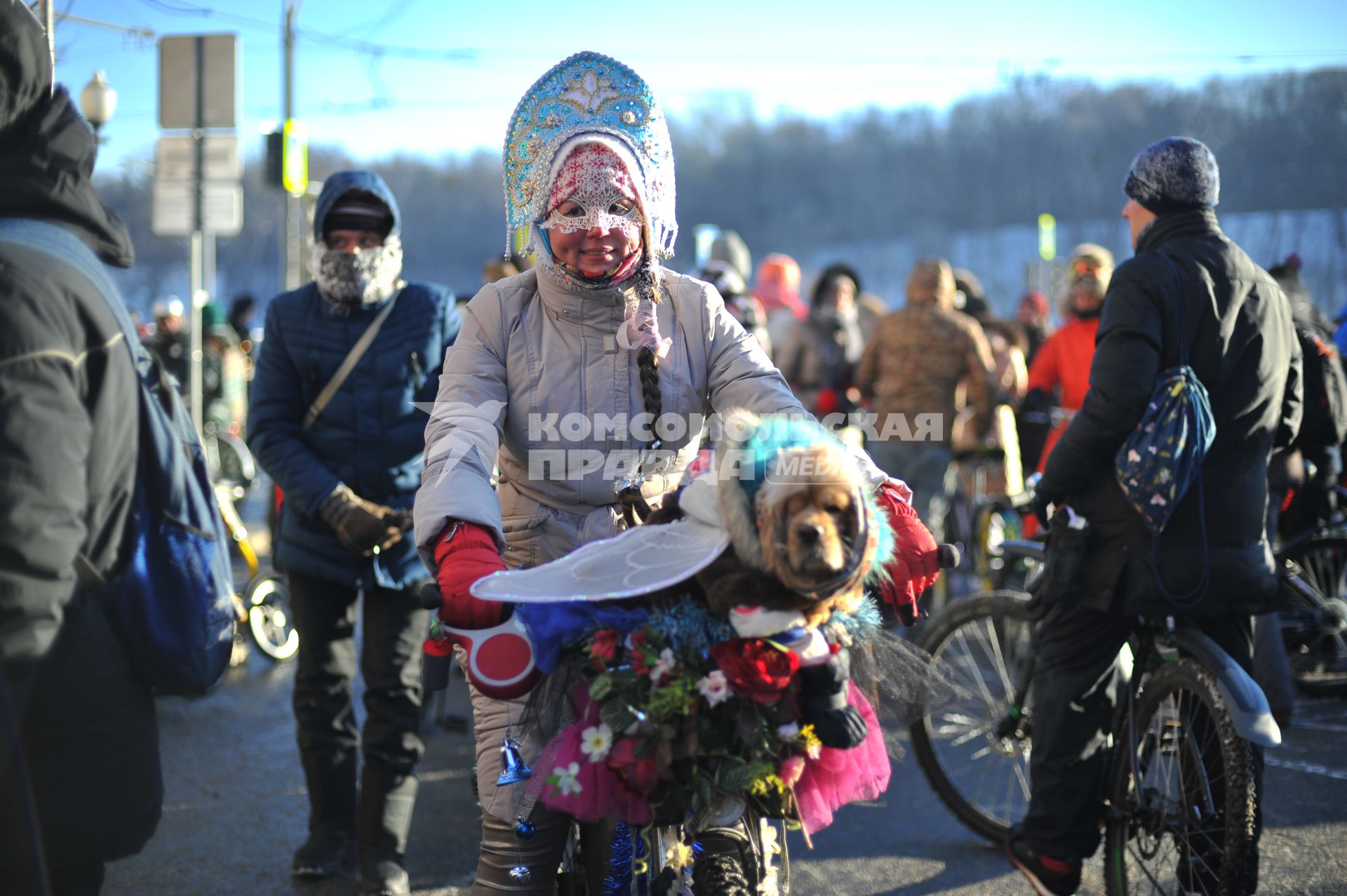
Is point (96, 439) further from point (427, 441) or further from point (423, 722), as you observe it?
point (423, 722)

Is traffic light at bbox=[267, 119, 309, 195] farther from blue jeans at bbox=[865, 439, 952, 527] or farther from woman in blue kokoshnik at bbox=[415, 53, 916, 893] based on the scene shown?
woman in blue kokoshnik at bbox=[415, 53, 916, 893]

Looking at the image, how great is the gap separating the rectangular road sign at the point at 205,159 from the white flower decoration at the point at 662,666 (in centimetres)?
805

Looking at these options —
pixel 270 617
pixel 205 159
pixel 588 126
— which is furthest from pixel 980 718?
pixel 205 159

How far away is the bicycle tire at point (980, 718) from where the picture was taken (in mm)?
4438

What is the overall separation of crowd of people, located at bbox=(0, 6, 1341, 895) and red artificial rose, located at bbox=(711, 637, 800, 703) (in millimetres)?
388

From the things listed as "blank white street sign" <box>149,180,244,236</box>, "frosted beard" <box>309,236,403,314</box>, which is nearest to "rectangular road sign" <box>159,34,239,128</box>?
"blank white street sign" <box>149,180,244,236</box>

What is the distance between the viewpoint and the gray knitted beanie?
3631 mm

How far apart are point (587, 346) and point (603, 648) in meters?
0.89

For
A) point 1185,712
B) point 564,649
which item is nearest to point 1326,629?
point 1185,712

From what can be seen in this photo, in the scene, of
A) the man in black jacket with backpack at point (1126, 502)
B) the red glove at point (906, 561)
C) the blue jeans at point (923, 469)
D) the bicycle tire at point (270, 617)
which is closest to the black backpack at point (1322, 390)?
the man in black jacket with backpack at point (1126, 502)

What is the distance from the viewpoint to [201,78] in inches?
341

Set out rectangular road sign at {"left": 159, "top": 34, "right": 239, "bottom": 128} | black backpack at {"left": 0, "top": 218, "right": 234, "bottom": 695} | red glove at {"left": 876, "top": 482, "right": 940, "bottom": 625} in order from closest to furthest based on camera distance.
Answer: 1. black backpack at {"left": 0, "top": 218, "right": 234, "bottom": 695}
2. red glove at {"left": 876, "top": 482, "right": 940, "bottom": 625}
3. rectangular road sign at {"left": 159, "top": 34, "right": 239, "bottom": 128}

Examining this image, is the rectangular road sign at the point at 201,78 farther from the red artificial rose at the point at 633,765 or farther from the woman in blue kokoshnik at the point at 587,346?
the red artificial rose at the point at 633,765

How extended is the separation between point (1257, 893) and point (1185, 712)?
87cm
